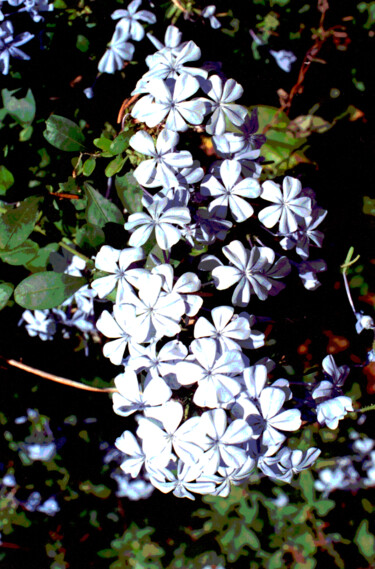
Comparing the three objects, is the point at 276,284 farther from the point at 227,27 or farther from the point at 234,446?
the point at 227,27

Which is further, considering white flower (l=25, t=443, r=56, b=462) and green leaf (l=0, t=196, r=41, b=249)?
white flower (l=25, t=443, r=56, b=462)

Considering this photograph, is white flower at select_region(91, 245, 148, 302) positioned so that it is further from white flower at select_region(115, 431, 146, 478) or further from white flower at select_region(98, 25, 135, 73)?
white flower at select_region(98, 25, 135, 73)

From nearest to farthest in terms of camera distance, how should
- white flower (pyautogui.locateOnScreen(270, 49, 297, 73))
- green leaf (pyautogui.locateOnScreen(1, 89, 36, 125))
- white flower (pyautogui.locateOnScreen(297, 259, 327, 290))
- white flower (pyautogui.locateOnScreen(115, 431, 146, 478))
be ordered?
white flower (pyautogui.locateOnScreen(115, 431, 146, 478)) → white flower (pyautogui.locateOnScreen(297, 259, 327, 290)) → green leaf (pyautogui.locateOnScreen(1, 89, 36, 125)) → white flower (pyautogui.locateOnScreen(270, 49, 297, 73))

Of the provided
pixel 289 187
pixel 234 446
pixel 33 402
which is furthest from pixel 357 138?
pixel 33 402

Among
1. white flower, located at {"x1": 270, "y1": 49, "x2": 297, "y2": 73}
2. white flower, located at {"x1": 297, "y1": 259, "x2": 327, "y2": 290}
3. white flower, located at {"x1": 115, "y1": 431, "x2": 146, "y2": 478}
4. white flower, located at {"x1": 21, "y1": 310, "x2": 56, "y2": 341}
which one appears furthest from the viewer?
white flower, located at {"x1": 270, "y1": 49, "x2": 297, "y2": 73}

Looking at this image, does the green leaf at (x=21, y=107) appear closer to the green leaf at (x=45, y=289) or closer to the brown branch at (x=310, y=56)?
the green leaf at (x=45, y=289)

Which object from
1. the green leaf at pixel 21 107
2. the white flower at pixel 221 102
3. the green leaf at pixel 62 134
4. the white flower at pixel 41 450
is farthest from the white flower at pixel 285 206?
the white flower at pixel 41 450

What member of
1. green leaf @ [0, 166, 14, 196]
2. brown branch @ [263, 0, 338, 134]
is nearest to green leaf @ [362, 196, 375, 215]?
brown branch @ [263, 0, 338, 134]
